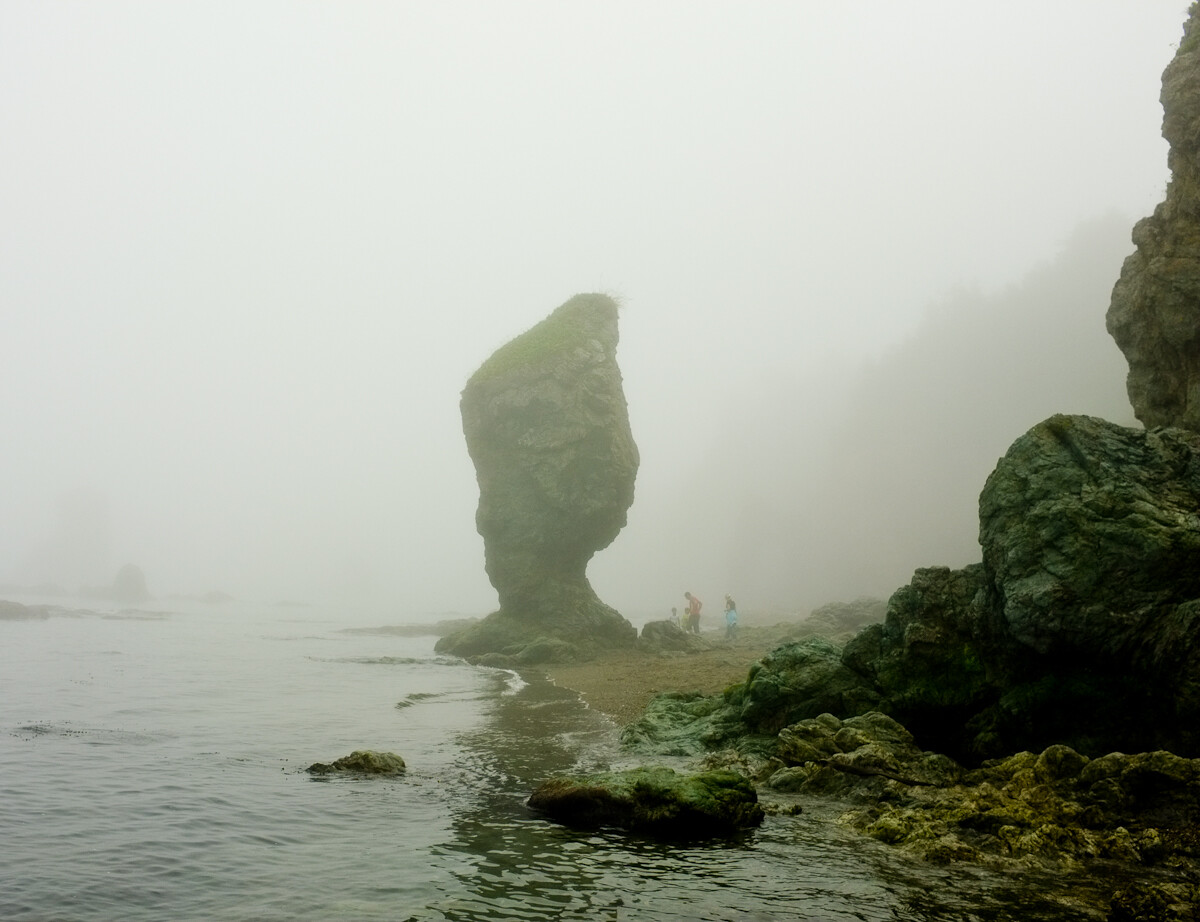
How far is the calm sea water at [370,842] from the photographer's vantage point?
8.71 metres

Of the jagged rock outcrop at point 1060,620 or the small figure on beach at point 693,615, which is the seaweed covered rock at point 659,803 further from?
the small figure on beach at point 693,615

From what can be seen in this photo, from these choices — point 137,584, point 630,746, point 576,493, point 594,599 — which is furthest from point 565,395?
point 137,584

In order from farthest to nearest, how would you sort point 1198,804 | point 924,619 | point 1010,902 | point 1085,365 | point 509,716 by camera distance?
point 1085,365 < point 509,716 < point 924,619 < point 1198,804 < point 1010,902

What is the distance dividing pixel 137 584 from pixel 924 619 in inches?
5502

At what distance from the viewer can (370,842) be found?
11.2 metres

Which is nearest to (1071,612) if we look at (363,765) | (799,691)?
(799,691)

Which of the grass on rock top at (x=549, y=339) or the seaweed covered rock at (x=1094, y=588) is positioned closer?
the seaweed covered rock at (x=1094, y=588)

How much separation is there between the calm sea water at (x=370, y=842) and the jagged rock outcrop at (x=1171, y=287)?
13304mm

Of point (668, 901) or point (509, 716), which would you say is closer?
point (668, 901)

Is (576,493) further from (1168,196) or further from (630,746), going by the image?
(1168,196)

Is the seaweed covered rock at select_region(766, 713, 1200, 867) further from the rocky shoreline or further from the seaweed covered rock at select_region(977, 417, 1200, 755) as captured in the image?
the seaweed covered rock at select_region(977, 417, 1200, 755)

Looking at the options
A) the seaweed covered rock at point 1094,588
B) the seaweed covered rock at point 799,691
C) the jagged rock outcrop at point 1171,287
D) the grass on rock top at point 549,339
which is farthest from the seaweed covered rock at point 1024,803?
the grass on rock top at point 549,339

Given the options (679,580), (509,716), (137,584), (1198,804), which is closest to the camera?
(1198,804)

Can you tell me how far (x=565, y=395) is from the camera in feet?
151
